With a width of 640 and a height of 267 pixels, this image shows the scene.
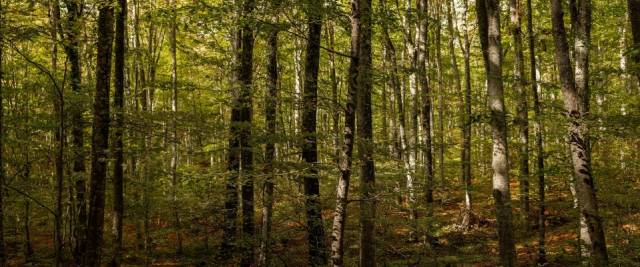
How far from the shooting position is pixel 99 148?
26.1 feet

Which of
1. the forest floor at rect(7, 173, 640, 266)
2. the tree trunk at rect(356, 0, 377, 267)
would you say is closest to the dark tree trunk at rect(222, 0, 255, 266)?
the forest floor at rect(7, 173, 640, 266)

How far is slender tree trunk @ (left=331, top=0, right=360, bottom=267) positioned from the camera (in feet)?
20.5

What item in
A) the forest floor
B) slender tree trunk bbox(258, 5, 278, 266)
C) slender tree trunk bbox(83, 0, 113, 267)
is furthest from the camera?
the forest floor

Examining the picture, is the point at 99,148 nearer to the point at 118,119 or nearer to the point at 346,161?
the point at 118,119

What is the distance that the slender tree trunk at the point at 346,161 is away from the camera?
20.5 ft

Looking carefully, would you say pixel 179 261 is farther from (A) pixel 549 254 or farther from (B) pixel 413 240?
(A) pixel 549 254

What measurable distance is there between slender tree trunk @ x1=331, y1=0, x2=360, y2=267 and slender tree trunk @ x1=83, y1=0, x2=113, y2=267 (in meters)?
4.10

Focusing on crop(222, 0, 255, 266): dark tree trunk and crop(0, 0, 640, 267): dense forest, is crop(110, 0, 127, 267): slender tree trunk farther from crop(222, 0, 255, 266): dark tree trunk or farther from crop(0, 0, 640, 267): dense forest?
crop(222, 0, 255, 266): dark tree trunk

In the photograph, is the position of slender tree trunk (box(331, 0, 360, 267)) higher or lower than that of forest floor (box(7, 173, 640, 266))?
higher

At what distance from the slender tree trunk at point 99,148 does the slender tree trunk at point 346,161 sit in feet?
13.4

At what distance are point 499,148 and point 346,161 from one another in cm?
380

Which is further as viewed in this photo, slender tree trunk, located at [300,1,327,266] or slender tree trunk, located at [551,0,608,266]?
slender tree trunk, located at [300,1,327,266]

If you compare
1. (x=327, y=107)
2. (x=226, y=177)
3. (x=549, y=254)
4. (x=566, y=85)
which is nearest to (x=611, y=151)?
(x=549, y=254)

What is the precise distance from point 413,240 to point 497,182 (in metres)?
6.95
